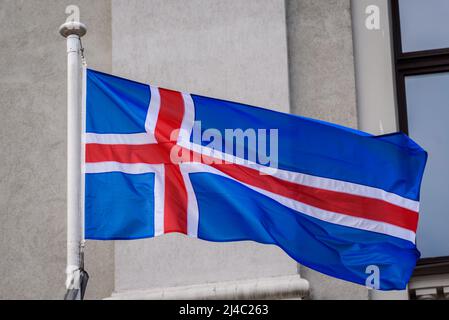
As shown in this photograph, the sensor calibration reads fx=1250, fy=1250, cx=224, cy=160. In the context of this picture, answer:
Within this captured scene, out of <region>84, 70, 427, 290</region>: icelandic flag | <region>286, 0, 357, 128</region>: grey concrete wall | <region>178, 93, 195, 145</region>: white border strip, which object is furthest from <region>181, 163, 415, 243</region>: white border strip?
<region>286, 0, 357, 128</region>: grey concrete wall

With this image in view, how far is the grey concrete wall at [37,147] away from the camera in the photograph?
991 cm

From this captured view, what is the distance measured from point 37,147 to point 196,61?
149 centimetres

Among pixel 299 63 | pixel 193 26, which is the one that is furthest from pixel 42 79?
pixel 299 63

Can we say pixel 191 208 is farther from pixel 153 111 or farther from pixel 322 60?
pixel 322 60

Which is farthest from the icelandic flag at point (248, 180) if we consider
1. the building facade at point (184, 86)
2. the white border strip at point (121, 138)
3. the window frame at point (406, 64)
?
the window frame at point (406, 64)

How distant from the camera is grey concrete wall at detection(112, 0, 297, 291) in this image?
9633 millimetres

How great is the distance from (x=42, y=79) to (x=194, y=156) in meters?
2.58

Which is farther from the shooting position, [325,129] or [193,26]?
[193,26]

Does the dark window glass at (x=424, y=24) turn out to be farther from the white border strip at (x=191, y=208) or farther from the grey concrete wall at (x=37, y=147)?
the white border strip at (x=191, y=208)

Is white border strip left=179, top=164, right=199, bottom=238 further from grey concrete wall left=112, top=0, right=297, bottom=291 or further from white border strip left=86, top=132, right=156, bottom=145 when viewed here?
grey concrete wall left=112, top=0, right=297, bottom=291

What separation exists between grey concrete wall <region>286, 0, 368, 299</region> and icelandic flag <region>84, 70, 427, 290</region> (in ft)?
4.46
